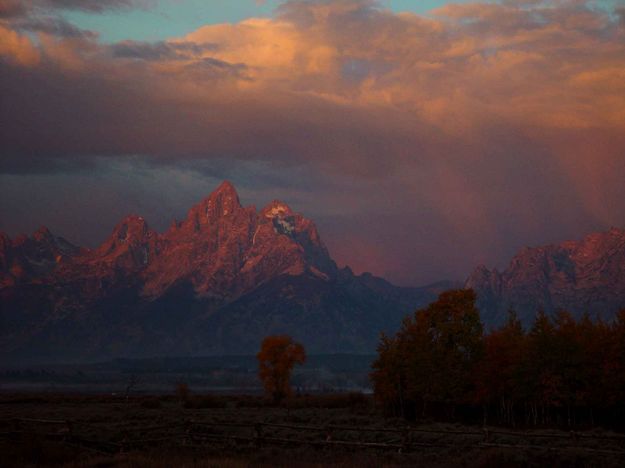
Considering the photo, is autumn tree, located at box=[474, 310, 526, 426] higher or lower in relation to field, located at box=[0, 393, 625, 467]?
higher

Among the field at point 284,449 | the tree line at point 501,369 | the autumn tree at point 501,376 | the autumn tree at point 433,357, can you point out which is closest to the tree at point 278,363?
the autumn tree at point 433,357

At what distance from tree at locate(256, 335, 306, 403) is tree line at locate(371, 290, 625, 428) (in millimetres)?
41979

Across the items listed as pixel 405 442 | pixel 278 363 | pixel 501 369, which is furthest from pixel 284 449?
pixel 278 363

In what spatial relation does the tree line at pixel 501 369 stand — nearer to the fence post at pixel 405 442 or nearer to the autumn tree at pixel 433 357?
the autumn tree at pixel 433 357

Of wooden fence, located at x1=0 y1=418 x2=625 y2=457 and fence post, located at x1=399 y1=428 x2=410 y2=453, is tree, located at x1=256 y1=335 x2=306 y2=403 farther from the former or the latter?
fence post, located at x1=399 y1=428 x2=410 y2=453

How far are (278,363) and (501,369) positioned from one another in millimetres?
63248

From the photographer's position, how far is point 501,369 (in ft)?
300

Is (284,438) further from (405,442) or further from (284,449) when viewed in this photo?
(405,442)

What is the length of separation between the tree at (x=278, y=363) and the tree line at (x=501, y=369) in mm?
41979

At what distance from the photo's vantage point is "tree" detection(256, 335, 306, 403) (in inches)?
5748

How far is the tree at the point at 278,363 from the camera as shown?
14600cm

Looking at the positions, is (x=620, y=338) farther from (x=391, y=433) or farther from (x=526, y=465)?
(x=526, y=465)

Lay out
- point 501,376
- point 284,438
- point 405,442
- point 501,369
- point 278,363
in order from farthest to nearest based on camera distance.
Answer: point 278,363, point 501,369, point 501,376, point 284,438, point 405,442

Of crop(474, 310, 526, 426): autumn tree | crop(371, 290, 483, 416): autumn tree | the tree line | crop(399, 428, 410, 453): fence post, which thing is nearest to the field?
crop(399, 428, 410, 453): fence post
